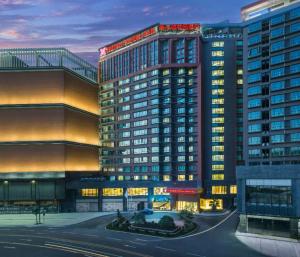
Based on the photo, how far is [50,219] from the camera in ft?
371

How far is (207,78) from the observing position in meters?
149

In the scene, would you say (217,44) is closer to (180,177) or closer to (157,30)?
(157,30)

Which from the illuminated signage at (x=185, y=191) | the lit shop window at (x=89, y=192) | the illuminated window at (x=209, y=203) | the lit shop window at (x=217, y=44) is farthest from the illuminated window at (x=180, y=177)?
the lit shop window at (x=217, y=44)

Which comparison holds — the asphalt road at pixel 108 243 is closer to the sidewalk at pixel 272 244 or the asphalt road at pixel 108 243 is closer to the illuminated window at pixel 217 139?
the sidewalk at pixel 272 244

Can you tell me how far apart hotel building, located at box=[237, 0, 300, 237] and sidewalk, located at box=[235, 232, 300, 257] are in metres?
4.44

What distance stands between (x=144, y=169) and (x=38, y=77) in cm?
4678

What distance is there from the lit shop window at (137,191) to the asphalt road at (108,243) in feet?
127

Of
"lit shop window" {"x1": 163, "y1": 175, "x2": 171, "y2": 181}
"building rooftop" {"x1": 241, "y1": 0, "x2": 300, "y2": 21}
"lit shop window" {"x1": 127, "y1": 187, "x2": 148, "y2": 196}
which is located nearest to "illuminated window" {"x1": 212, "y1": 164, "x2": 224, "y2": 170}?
"lit shop window" {"x1": 163, "y1": 175, "x2": 171, "y2": 181}

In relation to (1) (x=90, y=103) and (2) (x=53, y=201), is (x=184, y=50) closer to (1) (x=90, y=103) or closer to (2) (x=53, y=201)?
(1) (x=90, y=103)

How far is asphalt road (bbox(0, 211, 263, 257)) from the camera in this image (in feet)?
226

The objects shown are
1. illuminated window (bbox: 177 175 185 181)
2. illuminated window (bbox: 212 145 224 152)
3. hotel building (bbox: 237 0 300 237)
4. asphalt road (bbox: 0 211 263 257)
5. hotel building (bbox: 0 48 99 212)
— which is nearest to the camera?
asphalt road (bbox: 0 211 263 257)

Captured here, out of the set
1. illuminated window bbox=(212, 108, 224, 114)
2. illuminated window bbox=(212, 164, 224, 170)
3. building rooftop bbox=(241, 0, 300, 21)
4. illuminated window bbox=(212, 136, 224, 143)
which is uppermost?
building rooftop bbox=(241, 0, 300, 21)

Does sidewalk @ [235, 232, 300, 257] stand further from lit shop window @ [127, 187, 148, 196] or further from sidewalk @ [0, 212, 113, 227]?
lit shop window @ [127, 187, 148, 196]

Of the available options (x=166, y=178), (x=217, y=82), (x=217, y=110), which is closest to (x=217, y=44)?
(x=217, y=82)
